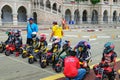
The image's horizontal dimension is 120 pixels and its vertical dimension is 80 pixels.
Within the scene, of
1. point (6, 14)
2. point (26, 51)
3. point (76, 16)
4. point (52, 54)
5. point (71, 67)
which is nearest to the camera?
point (71, 67)

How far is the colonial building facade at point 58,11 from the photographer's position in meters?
47.2

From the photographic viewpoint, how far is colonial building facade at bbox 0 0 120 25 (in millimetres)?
47219

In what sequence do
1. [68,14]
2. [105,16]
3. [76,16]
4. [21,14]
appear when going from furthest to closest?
[105,16] → [76,16] → [68,14] → [21,14]

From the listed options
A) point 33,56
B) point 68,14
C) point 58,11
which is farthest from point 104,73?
point 68,14

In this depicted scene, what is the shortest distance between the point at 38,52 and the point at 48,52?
2.27 feet

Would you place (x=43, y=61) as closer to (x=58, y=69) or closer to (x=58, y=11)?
(x=58, y=69)

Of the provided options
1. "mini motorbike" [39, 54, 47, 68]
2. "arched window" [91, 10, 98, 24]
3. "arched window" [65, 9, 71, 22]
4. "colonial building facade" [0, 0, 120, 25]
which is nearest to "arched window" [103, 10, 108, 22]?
"colonial building facade" [0, 0, 120, 25]

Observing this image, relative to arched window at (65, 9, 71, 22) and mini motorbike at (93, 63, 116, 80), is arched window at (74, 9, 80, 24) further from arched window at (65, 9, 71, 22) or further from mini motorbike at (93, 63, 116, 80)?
mini motorbike at (93, 63, 116, 80)

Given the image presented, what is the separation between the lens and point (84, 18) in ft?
223

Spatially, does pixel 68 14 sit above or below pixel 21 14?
above

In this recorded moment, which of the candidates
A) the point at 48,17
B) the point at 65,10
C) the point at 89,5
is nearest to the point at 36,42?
the point at 48,17

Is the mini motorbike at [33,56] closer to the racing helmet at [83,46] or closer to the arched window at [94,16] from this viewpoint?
the racing helmet at [83,46]

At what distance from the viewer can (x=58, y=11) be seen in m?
54.3

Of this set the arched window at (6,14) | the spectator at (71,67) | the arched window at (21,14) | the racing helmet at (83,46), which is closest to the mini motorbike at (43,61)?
the racing helmet at (83,46)
